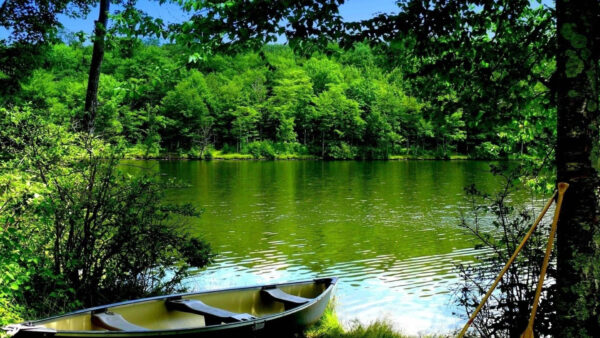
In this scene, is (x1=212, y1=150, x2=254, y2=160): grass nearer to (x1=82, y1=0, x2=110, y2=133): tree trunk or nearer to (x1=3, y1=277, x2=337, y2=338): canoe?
(x1=82, y1=0, x2=110, y2=133): tree trunk

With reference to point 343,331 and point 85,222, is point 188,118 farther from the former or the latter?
point 343,331

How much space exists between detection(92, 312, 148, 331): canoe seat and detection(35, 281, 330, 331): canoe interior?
0.07m

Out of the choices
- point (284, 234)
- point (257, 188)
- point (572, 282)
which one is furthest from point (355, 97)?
point (572, 282)

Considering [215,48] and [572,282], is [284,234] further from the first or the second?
[572,282]

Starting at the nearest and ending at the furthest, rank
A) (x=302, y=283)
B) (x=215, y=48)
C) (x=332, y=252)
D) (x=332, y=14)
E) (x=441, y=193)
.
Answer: (x=332, y=14), (x=215, y=48), (x=302, y=283), (x=332, y=252), (x=441, y=193)

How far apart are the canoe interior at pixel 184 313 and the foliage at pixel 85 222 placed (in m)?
0.78

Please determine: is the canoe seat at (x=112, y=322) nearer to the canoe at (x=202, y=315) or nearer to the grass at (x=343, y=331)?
the canoe at (x=202, y=315)

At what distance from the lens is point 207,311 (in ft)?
21.9

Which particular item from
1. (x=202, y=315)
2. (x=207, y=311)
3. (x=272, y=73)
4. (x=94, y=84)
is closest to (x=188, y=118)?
(x=94, y=84)

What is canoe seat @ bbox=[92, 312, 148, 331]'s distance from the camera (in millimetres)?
5875

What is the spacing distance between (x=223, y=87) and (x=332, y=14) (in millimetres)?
92348

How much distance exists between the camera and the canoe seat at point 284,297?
7.73 m

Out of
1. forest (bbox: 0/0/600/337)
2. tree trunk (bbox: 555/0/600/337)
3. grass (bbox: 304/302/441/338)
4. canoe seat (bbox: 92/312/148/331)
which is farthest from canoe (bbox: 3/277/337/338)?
tree trunk (bbox: 555/0/600/337)

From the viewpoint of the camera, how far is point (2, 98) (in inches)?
458
